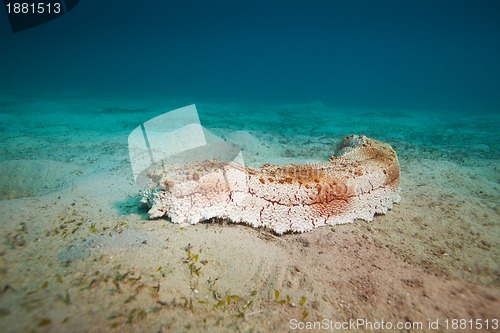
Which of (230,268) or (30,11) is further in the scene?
(30,11)

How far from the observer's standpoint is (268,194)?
3100mm

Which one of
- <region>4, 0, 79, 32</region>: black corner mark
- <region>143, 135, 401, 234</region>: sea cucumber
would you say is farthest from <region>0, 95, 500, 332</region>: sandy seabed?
<region>4, 0, 79, 32</region>: black corner mark

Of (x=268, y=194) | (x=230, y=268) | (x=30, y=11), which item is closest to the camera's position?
(x=230, y=268)

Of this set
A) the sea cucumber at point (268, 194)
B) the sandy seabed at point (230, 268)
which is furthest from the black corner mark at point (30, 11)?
the sea cucumber at point (268, 194)

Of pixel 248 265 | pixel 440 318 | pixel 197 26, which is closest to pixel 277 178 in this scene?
pixel 248 265

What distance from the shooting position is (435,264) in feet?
9.23

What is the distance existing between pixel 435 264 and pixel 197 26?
420 ft

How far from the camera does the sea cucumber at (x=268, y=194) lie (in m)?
2.90

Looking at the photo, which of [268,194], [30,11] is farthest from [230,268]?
[30,11]

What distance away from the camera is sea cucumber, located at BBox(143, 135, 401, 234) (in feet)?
9.52

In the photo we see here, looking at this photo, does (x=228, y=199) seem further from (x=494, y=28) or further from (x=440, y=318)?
(x=494, y=28)

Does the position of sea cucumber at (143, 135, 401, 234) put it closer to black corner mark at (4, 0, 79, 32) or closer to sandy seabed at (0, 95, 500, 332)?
sandy seabed at (0, 95, 500, 332)

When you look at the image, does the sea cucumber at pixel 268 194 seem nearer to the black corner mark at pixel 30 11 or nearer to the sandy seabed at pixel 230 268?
the sandy seabed at pixel 230 268

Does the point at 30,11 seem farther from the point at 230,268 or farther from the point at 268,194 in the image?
the point at 230,268
